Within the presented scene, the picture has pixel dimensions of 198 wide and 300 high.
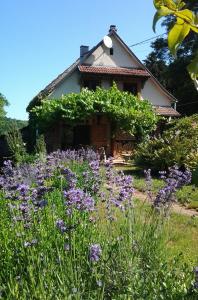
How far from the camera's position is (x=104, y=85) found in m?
30.5

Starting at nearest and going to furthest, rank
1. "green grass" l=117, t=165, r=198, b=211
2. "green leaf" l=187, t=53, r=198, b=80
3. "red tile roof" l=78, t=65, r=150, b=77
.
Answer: "green leaf" l=187, t=53, r=198, b=80 → "green grass" l=117, t=165, r=198, b=211 → "red tile roof" l=78, t=65, r=150, b=77

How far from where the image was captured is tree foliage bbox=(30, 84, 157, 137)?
26806 mm

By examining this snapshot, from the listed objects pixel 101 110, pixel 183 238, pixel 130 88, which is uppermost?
pixel 130 88

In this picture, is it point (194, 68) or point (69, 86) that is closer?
point (194, 68)

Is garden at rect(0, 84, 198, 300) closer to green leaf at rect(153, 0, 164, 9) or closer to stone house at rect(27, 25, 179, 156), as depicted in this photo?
green leaf at rect(153, 0, 164, 9)

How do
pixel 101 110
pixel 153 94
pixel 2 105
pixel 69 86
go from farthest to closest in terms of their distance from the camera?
1. pixel 2 105
2. pixel 153 94
3. pixel 69 86
4. pixel 101 110

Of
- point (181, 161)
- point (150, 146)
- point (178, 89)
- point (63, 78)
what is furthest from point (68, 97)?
point (178, 89)

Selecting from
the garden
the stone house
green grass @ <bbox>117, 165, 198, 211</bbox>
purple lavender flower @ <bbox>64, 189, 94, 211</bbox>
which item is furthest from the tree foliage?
purple lavender flower @ <bbox>64, 189, 94, 211</bbox>

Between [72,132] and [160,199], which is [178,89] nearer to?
[72,132]

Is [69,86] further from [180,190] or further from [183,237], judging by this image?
[180,190]

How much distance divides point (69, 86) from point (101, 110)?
10.5ft

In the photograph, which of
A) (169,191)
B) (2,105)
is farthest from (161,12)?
(2,105)

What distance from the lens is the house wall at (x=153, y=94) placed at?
31.7 m

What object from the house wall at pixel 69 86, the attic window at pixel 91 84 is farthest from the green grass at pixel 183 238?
the attic window at pixel 91 84
